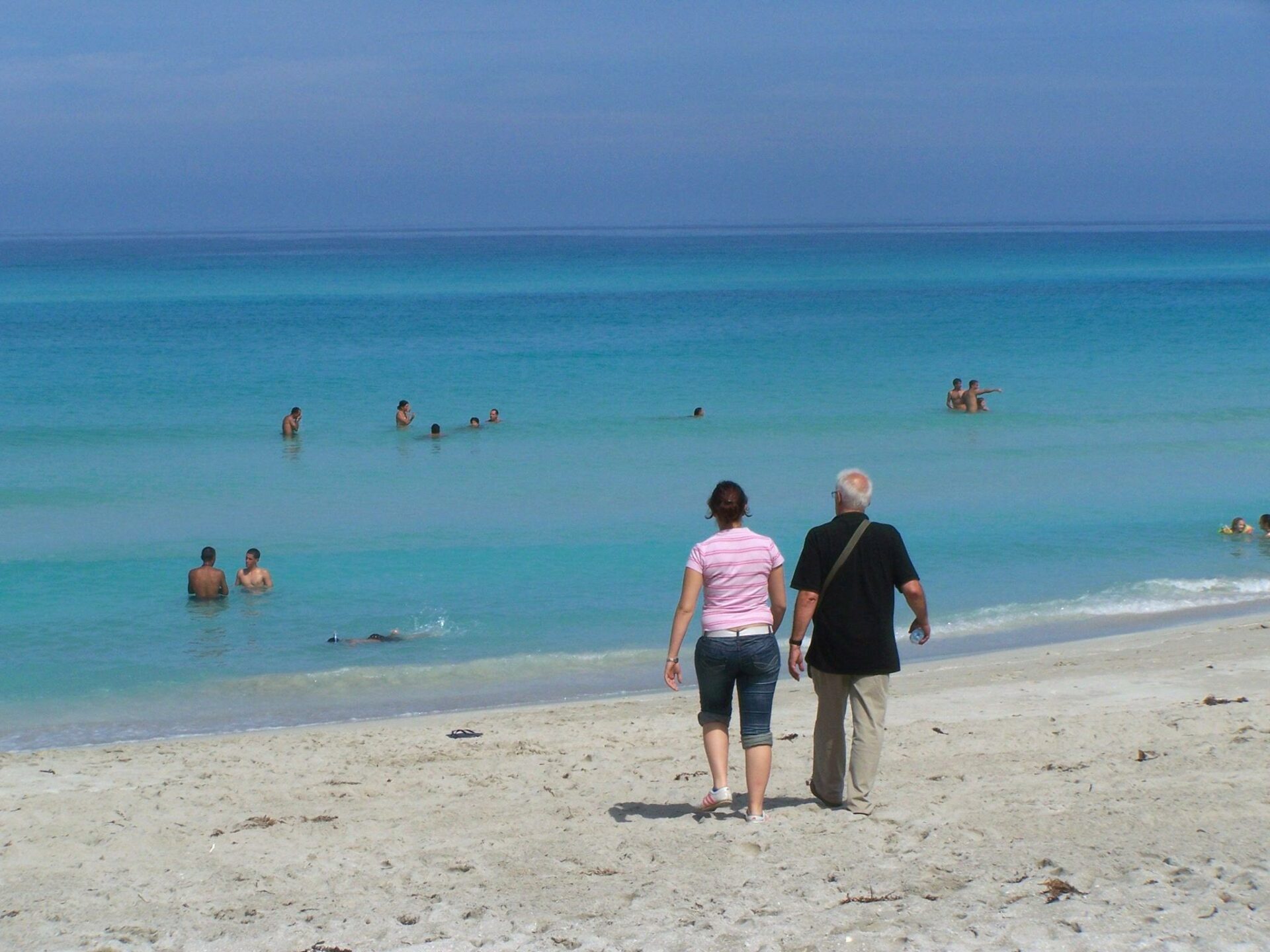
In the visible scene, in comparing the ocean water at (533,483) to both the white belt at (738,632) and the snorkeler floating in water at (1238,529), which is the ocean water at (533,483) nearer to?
the snorkeler floating in water at (1238,529)

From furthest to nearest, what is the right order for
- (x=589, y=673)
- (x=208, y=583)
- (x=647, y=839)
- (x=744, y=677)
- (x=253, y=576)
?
1. (x=253, y=576)
2. (x=208, y=583)
3. (x=589, y=673)
4. (x=647, y=839)
5. (x=744, y=677)

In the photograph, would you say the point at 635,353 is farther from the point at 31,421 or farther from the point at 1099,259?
the point at 1099,259

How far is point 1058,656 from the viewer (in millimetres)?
9844

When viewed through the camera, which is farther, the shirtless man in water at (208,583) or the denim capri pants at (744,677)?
the shirtless man in water at (208,583)

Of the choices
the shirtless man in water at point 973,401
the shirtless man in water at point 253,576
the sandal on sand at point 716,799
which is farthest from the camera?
the shirtless man in water at point 973,401

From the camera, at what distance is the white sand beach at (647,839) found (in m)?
4.45

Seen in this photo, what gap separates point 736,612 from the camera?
5.15 m

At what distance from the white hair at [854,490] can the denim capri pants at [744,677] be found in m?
0.63

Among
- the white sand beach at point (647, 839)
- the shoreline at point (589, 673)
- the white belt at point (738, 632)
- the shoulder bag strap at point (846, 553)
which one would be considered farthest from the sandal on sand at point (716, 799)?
the shoreline at point (589, 673)

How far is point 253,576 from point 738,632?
28.6 feet

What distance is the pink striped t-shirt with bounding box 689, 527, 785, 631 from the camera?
5129mm

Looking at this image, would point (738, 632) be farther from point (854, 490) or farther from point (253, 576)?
point (253, 576)

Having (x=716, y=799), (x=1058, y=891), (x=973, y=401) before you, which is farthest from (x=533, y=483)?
(x=1058, y=891)

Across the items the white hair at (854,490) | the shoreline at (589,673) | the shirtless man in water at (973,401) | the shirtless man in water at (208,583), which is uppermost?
the shirtless man in water at (973,401)
